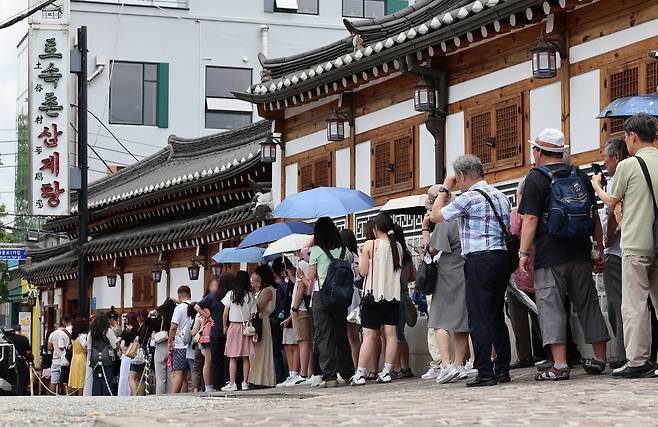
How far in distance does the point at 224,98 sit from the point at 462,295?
1396 inches

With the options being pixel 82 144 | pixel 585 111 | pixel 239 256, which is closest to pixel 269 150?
pixel 239 256

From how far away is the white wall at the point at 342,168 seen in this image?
2069 cm

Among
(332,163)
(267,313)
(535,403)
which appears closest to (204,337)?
(267,313)

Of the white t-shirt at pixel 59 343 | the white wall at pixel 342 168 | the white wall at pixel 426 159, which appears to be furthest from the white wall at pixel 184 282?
the white wall at pixel 426 159

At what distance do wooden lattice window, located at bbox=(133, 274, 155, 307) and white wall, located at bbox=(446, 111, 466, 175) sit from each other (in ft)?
49.0

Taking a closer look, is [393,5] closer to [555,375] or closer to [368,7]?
[368,7]

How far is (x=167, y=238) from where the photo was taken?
1121 inches

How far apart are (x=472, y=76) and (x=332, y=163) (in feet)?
15.2

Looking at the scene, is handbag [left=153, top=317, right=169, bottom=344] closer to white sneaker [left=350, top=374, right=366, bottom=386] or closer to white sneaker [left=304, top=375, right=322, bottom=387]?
white sneaker [left=304, top=375, right=322, bottom=387]

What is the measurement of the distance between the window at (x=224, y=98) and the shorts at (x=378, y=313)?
110 feet

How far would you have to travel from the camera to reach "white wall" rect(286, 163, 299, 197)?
22703 mm

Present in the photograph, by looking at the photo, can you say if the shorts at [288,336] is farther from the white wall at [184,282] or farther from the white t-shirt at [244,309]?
the white wall at [184,282]

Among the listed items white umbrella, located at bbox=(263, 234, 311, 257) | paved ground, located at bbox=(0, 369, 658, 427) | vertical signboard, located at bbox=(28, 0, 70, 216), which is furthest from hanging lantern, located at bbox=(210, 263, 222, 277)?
paved ground, located at bbox=(0, 369, 658, 427)

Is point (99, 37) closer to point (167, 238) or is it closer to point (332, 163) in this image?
point (167, 238)
